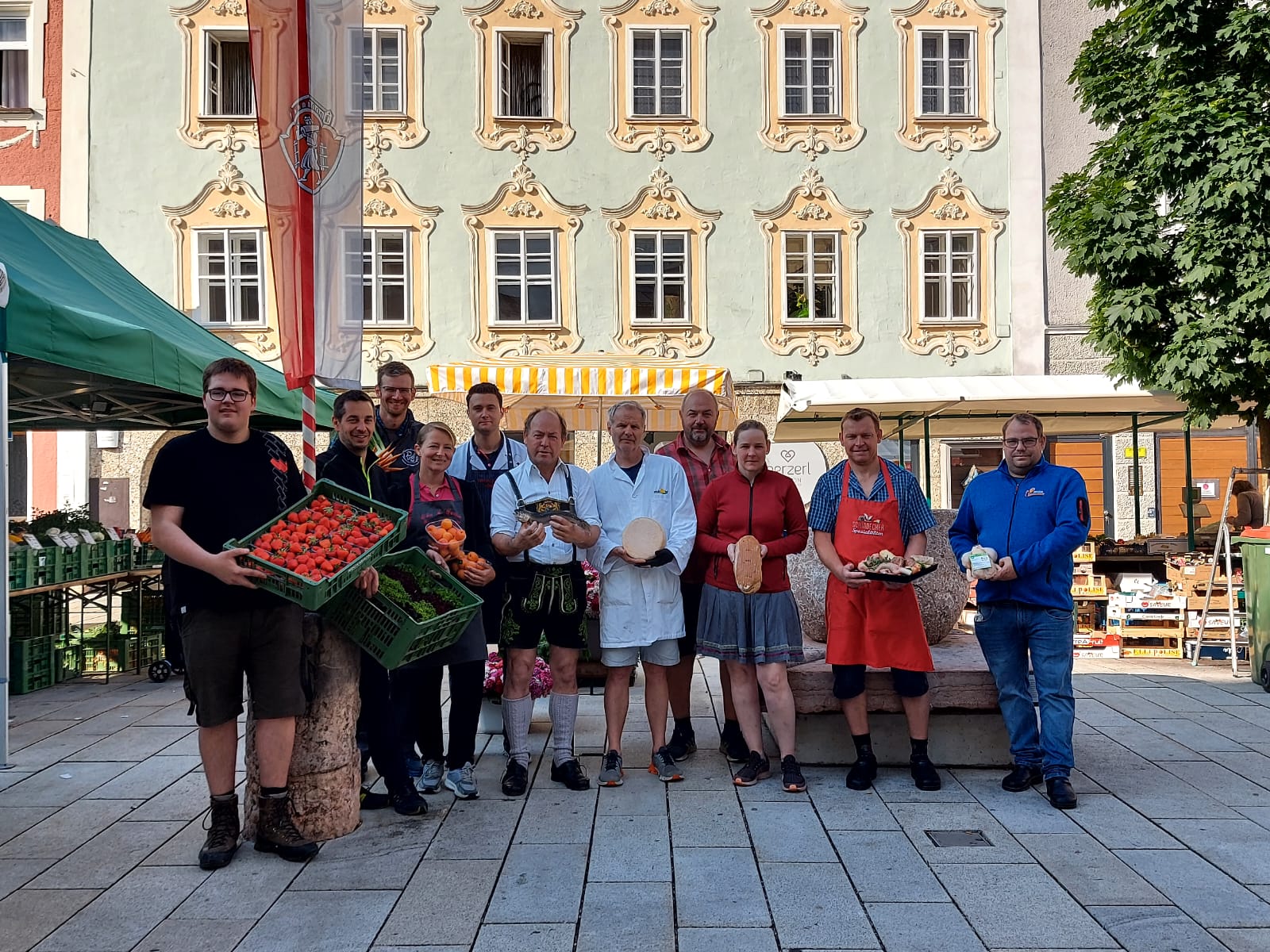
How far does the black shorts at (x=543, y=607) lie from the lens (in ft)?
17.5

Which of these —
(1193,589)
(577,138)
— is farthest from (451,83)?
(1193,589)

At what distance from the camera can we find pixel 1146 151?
Answer: 11.2 meters

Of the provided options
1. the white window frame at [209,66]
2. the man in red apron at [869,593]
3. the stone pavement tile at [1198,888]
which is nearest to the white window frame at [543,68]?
the white window frame at [209,66]

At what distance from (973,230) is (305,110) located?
15233 mm

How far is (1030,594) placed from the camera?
17.2 ft

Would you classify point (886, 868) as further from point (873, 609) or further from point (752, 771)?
point (873, 609)

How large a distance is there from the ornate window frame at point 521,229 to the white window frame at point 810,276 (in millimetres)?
3497

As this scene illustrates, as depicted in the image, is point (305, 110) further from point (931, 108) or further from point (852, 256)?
point (931, 108)

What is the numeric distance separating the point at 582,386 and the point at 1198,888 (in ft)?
28.1

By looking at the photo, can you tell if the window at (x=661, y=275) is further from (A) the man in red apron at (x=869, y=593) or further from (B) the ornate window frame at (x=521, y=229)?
(A) the man in red apron at (x=869, y=593)

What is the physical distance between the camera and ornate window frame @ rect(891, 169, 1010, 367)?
17828 mm

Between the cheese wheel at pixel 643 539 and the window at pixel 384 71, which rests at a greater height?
the window at pixel 384 71

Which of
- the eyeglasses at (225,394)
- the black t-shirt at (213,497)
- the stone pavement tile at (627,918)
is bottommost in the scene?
the stone pavement tile at (627,918)

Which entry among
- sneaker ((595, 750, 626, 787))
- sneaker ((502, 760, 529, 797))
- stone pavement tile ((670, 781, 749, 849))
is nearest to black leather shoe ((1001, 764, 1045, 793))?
stone pavement tile ((670, 781, 749, 849))
